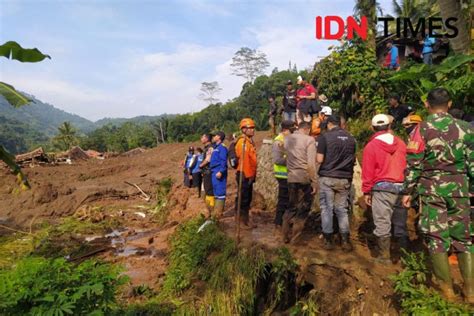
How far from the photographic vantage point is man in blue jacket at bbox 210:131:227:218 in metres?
6.54

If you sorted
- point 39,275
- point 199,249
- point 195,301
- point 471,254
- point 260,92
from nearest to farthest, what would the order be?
point 39,275 → point 471,254 → point 195,301 → point 199,249 → point 260,92

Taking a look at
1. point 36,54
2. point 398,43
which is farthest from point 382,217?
point 398,43

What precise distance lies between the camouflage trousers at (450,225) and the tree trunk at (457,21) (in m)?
3.66

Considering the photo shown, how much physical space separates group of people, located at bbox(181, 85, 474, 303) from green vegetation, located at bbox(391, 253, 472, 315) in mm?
167

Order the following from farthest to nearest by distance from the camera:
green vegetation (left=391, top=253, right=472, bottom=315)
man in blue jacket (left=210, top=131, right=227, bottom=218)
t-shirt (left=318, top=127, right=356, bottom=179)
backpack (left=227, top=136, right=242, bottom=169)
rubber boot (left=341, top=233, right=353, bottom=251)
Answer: man in blue jacket (left=210, top=131, right=227, bottom=218) < backpack (left=227, top=136, right=242, bottom=169) < rubber boot (left=341, top=233, right=353, bottom=251) < t-shirt (left=318, top=127, right=356, bottom=179) < green vegetation (left=391, top=253, right=472, bottom=315)

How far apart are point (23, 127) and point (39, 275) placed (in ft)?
433

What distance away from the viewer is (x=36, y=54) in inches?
148

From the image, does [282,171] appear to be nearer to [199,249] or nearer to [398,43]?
[199,249]

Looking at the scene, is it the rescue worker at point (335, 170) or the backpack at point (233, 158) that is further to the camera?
the backpack at point (233, 158)

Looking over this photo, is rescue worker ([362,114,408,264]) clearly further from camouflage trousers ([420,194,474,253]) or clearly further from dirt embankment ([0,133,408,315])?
camouflage trousers ([420,194,474,253])

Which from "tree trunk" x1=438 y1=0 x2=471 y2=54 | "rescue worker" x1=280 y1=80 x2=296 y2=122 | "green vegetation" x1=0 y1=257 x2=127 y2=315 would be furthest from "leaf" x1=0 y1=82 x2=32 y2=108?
"rescue worker" x1=280 y1=80 x2=296 y2=122

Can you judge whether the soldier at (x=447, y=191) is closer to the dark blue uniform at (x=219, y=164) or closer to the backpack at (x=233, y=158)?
the backpack at (x=233, y=158)

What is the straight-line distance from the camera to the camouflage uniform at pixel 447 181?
3.17m

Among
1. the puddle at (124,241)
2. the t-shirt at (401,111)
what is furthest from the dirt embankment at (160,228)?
the t-shirt at (401,111)
